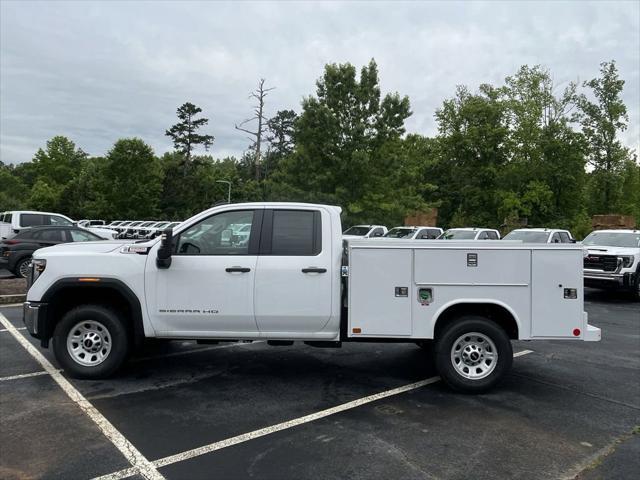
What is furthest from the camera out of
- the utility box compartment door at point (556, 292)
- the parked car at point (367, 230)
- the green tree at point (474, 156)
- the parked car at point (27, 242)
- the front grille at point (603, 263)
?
the green tree at point (474, 156)

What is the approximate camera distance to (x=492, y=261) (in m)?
5.29

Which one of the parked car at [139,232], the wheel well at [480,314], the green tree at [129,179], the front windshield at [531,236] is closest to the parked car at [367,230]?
the front windshield at [531,236]

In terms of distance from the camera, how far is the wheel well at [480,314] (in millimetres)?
5484

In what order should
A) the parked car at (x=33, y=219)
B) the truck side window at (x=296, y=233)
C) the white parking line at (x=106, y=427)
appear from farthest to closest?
the parked car at (x=33, y=219) < the truck side window at (x=296, y=233) < the white parking line at (x=106, y=427)

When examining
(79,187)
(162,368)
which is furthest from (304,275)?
(79,187)

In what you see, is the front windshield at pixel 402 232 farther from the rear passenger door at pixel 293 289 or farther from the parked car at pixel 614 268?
the rear passenger door at pixel 293 289

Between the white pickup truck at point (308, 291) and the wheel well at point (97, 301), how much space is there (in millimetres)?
23

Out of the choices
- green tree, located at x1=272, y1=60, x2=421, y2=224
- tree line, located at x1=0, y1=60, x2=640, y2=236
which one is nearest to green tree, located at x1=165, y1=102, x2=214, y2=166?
tree line, located at x1=0, y1=60, x2=640, y2=236

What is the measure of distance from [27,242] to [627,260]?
15706mm

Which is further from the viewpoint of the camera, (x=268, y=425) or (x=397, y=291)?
(x=397, y=291)

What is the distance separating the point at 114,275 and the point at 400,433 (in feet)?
11.2

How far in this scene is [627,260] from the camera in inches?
511

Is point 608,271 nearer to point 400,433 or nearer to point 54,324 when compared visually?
point 400,433

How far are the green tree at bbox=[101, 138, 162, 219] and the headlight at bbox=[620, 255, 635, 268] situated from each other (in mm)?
Result: 45587
